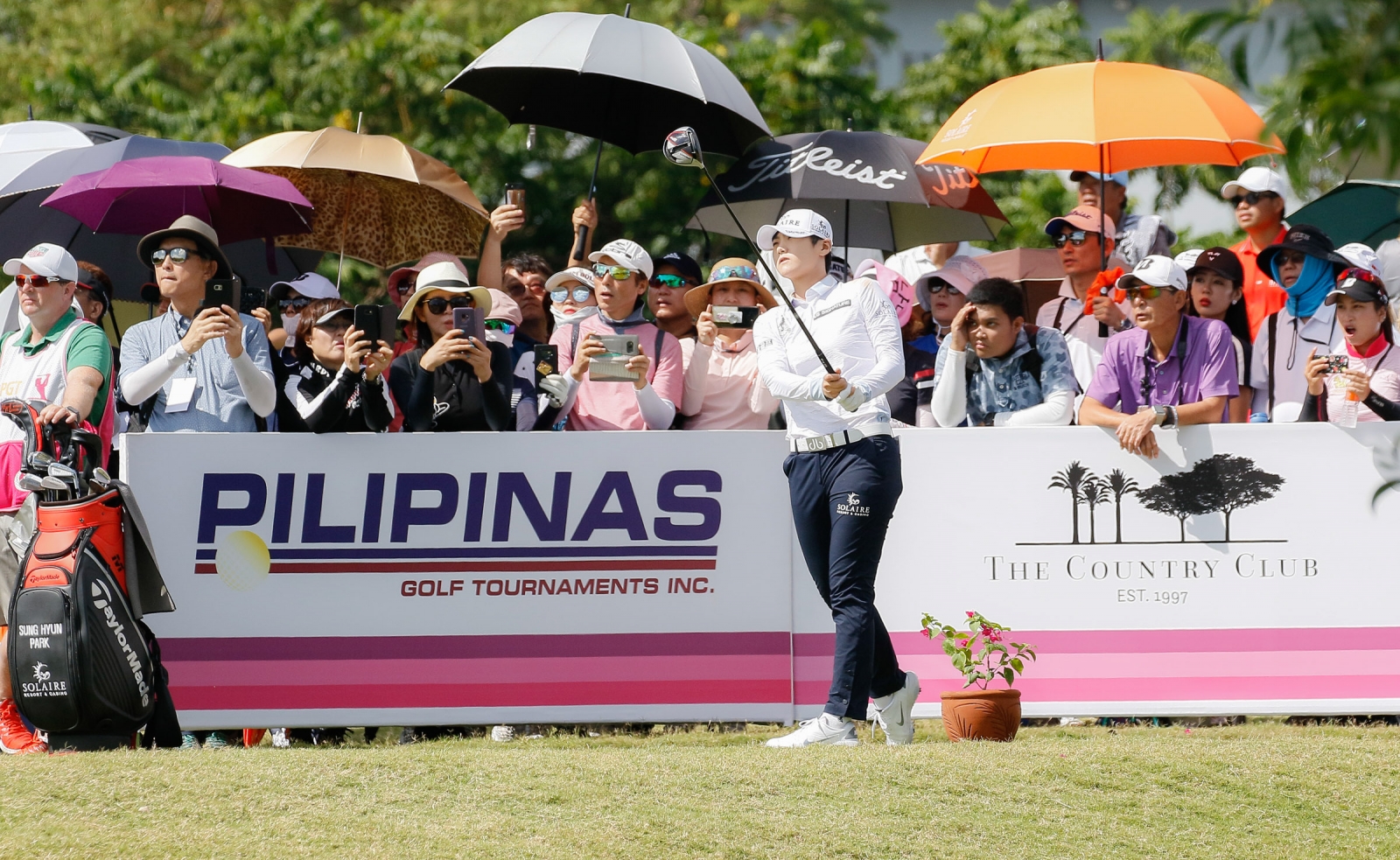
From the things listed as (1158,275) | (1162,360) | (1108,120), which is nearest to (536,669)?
(1162,360)

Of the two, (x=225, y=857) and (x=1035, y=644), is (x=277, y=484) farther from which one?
(x=1035, y=644)

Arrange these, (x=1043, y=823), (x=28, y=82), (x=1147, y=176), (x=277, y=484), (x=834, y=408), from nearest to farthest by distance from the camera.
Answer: (x=1043, y=823), (x=834, y=408), (x=277, y=484), (x=28, y=82), (x=1147, y=176)

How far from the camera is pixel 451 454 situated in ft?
24.1

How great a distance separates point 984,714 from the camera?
6840 millimetres

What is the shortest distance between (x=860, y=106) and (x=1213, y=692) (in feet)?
56.7

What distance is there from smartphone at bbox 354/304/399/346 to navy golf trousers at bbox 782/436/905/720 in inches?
76.3

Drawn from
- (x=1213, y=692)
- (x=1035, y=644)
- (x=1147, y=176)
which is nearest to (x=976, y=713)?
(x=1035, y=644)

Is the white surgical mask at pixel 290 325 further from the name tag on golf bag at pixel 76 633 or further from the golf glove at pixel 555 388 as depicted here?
the name tag on golf bag at pixel 76 633

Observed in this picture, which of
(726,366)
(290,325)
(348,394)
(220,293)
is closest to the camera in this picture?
(220,293)

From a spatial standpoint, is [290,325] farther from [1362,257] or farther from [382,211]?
[1362,257]

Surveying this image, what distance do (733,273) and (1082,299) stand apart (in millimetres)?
2229

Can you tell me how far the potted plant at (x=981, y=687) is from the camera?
22.5ft

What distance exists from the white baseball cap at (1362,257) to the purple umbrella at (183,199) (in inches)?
206

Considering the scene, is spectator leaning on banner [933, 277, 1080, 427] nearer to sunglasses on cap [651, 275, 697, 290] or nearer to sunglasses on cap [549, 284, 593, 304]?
sunglasses on cap [651, 275, 697, 290]
